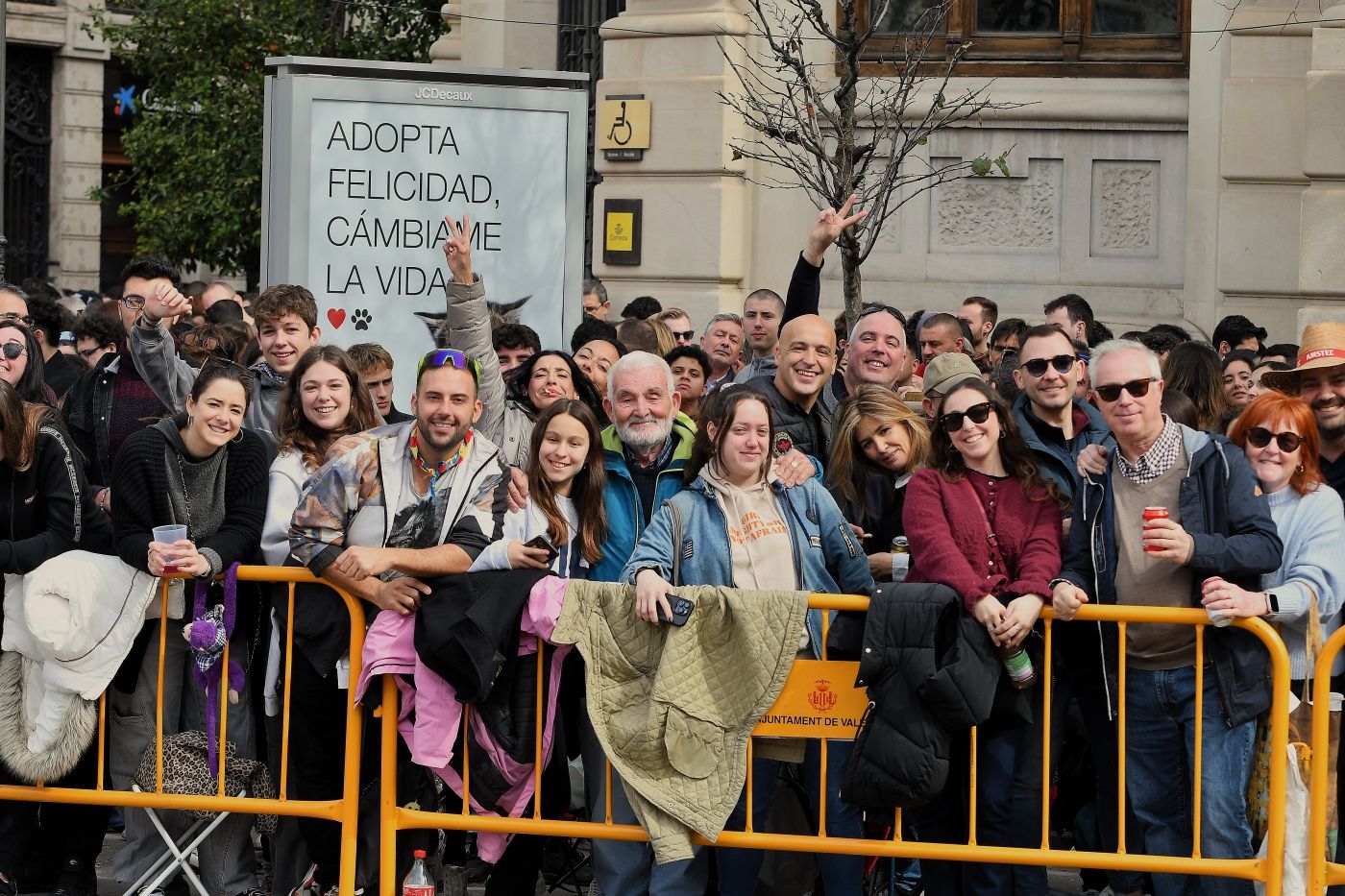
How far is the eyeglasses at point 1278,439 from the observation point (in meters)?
6.29

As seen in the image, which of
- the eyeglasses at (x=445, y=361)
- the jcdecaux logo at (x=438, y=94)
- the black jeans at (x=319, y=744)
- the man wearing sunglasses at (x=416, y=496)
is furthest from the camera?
the jcdecaux logo at (x=438, y=94)

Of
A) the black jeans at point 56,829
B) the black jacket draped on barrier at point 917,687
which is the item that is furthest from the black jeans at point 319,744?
the black jacket draped on barrier at point 917,687

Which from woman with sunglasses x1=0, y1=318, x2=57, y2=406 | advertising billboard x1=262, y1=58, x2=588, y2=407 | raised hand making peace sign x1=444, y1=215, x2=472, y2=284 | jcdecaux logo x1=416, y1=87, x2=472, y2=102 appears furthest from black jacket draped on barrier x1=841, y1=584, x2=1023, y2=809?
jcdecaux logo x1=416, y1=87, x2=472, y2=102

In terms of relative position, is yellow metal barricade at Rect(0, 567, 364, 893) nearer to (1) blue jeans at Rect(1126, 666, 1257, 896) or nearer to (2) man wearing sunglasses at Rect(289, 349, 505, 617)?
(2) man wearing sunglasses at Rect(289, 349, 505, 617)

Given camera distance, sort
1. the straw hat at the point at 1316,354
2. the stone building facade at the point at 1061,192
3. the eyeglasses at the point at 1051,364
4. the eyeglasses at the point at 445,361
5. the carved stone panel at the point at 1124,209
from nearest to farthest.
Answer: the eyeglasses at the point at 445,361 → the straw hat at the point at 1316,354 → the eyeglasses at the point at 1051,364 → the stone building facade at the point at 1061,192 → the carved stone panel at the point at 1124,209

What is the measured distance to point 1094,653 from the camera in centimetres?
629

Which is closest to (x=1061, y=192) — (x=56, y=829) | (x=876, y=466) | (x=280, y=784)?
(x=876, y=466)

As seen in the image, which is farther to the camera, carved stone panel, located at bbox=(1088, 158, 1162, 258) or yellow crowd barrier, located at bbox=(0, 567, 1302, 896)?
carved stone panel, located at bbox=(1088, 158, 1162, 258)

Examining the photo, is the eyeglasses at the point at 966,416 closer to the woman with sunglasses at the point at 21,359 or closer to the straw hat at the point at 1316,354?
the straw hat at the point at 1316,354

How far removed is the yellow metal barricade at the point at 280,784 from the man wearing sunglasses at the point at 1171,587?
246 cm

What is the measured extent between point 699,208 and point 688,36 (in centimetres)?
132

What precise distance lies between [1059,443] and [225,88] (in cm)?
1494

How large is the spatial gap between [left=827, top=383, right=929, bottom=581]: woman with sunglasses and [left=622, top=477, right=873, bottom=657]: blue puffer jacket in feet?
1.68

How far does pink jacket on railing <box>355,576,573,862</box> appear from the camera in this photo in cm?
631
